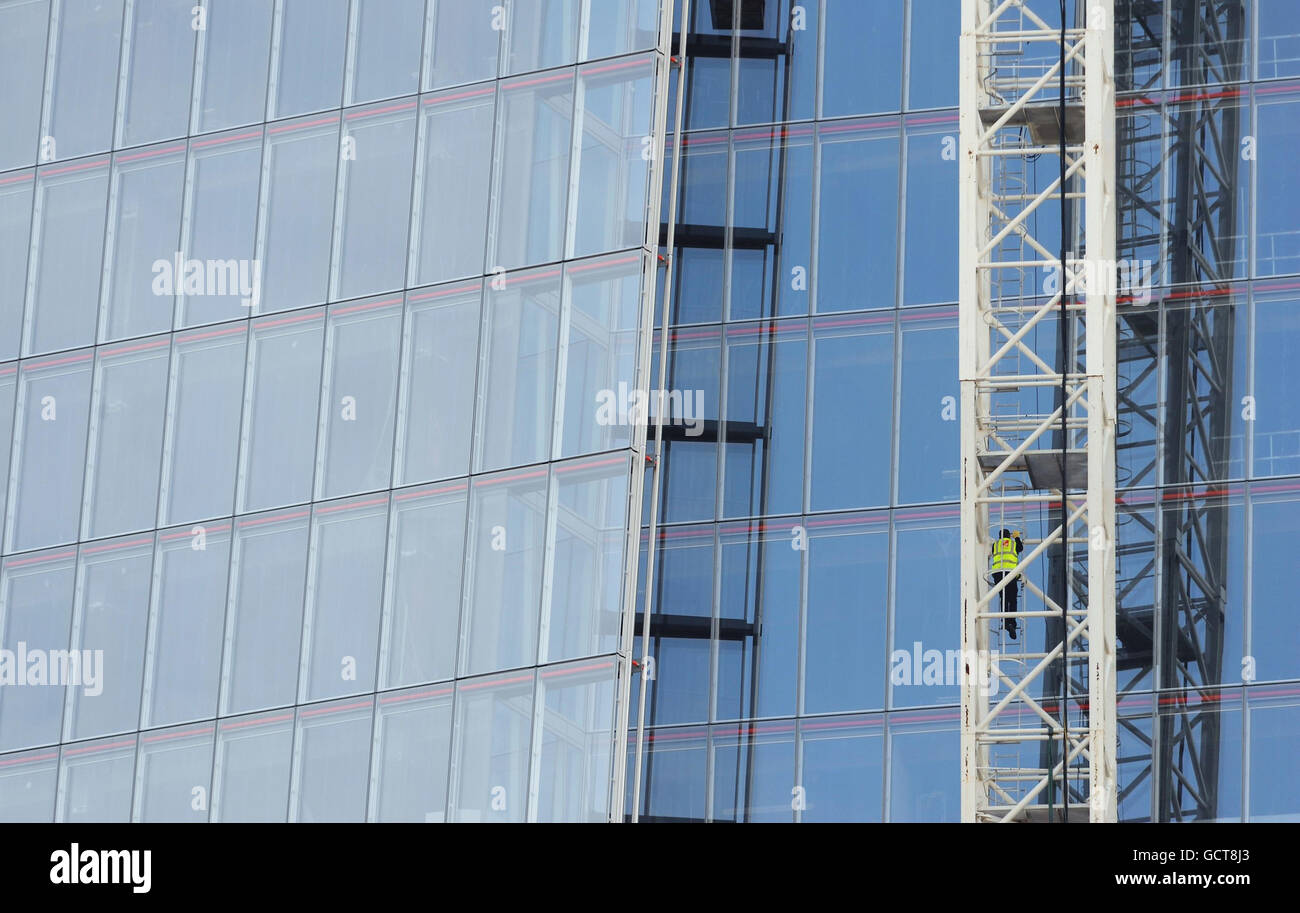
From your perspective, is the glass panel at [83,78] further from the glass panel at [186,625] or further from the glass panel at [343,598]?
the glass panel at [343,598]

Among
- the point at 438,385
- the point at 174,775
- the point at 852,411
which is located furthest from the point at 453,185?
the point at 174,775

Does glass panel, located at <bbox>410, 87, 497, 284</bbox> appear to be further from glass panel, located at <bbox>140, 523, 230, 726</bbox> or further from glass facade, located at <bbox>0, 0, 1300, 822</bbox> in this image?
glass panel, located at <bbox>140, 523, 230, 726</bbox>

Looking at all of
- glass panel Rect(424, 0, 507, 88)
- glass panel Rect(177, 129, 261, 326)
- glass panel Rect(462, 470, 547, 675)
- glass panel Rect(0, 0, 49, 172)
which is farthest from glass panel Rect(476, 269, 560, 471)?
glass panel Rect(0, 0, 49, 172)

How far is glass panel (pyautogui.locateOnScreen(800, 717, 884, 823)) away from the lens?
114 feet

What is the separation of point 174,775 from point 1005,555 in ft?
58.6

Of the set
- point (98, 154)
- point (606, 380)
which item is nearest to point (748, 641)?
point (606, 380)

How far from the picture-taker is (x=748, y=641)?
35906 millimetres

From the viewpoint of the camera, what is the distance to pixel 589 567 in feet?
119

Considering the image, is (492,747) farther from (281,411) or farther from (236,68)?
(236,68)

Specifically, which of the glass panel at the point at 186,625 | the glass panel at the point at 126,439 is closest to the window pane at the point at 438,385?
the glass panel at the point at 186,625

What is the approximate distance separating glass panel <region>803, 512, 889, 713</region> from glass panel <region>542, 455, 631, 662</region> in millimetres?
3120

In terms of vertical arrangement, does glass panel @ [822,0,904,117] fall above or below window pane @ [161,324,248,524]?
above
